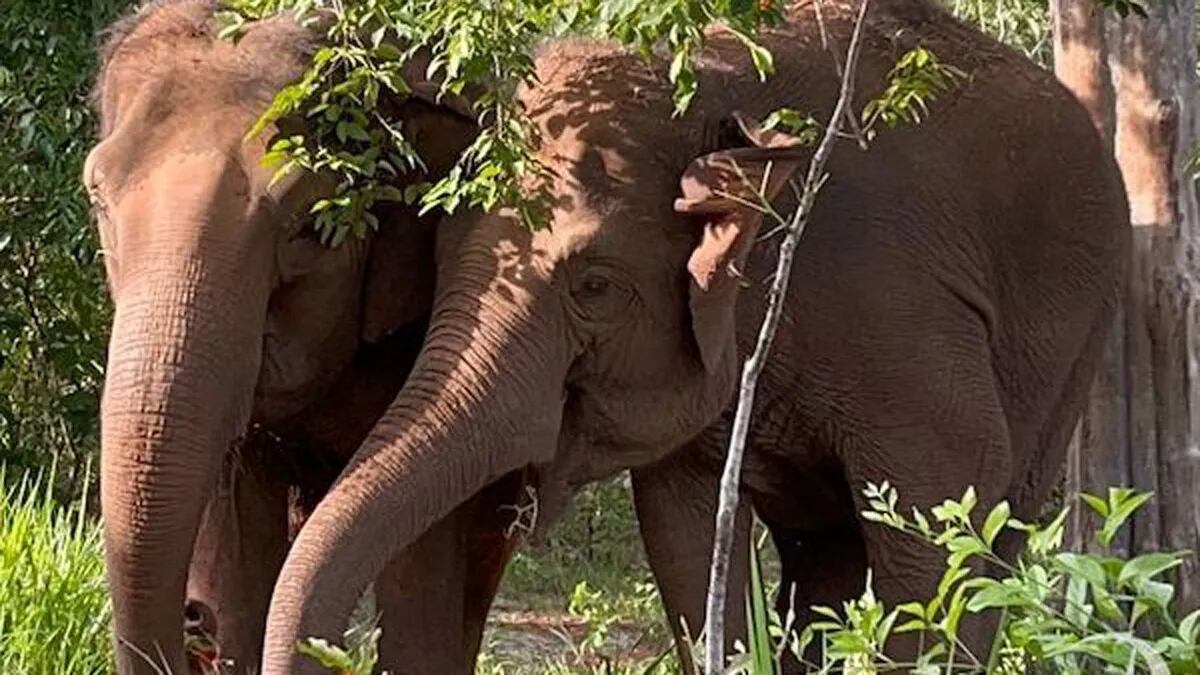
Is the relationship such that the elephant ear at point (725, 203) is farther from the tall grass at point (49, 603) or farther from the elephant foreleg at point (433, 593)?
the tall grass at point (49, 603)

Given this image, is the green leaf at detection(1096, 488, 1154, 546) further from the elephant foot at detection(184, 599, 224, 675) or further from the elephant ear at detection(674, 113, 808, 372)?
the elephant foot at detection(184, 599, 224, 675)

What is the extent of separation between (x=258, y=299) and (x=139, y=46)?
0.71m

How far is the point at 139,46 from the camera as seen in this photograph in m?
5.55

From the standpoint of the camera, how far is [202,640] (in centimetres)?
599

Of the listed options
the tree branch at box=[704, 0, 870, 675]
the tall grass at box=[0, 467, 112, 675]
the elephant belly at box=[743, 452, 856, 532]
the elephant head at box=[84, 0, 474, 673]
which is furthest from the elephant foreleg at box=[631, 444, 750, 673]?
the tree branch at box=[704, 0, 870, 675]

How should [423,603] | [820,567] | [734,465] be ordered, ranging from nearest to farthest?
[734,465], [423,603], [820,567]

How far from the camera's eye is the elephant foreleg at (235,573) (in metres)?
5.93

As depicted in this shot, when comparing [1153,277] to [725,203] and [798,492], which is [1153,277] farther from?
[725,203]

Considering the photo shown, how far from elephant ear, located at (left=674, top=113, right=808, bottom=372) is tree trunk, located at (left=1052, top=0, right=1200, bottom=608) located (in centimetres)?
250

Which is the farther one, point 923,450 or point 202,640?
point 923,450

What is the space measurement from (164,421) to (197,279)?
0.32m

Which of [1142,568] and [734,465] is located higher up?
[734,465]

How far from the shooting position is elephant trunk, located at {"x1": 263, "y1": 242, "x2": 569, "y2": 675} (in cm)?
462

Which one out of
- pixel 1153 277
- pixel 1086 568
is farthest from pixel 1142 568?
pixel 1153 277
